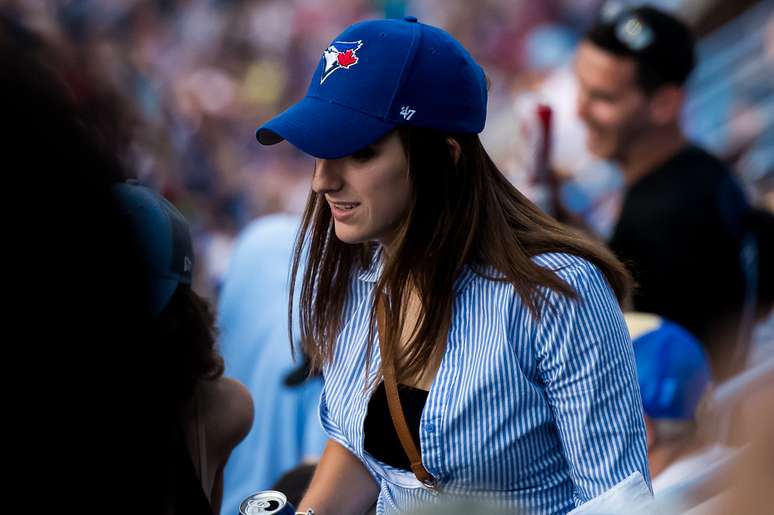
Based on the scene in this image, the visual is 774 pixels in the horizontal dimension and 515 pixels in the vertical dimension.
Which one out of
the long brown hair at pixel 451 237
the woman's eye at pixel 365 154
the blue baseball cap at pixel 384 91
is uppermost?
the blue baseball cap at pixel 384 91

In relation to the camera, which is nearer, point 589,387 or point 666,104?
point 589,387

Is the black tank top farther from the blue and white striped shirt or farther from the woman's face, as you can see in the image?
the woman's face

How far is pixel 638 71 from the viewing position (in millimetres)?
3621

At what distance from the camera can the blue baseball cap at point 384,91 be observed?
4.90ft

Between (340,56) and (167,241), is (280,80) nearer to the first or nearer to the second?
(340,56)

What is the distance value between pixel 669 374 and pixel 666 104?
1.42 metres

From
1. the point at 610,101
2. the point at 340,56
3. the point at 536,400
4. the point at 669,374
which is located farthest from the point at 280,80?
the point at 536,400

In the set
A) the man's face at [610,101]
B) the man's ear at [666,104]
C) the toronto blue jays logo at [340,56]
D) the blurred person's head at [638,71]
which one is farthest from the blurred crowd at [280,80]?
the toronto blue jays logo at [340,56]

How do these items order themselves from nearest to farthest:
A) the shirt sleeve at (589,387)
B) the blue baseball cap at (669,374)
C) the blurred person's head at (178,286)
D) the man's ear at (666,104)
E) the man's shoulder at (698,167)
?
the blurred person's head at (178,286) → the shirt sleeve at (589,387) → the blue baseball cap at (669,374) → the man's shoulder at (698,167) → the man's ear at (666,104)

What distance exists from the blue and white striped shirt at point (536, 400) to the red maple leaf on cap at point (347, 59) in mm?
395

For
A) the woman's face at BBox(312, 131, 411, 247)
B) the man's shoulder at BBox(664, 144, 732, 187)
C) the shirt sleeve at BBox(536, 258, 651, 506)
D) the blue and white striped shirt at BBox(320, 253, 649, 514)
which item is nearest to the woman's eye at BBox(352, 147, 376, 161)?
the woman's face at BBox(312, 131, 411, 247)

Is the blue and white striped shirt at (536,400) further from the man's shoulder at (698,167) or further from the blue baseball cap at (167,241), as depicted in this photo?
the man's shoulder at (698,167)

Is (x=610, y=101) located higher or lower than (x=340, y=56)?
lower

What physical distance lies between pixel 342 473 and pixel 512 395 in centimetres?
45
